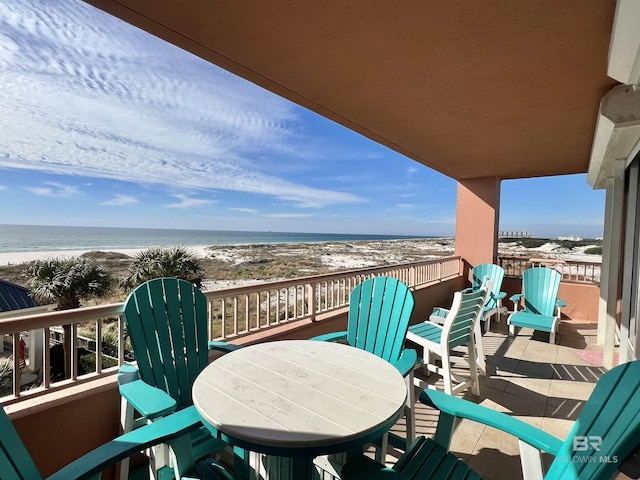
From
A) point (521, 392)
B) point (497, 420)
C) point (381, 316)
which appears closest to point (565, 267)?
point (521, 392)

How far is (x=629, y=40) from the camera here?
60.1 inches

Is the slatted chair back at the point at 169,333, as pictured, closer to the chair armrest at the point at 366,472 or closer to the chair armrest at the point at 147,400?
the chair armrest at the point at 147,400

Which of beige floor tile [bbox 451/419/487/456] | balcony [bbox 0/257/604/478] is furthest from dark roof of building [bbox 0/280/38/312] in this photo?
beige floor tile [bbox 451/419/487/456]

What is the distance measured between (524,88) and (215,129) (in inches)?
1016

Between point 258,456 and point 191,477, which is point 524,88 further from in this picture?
point 191,477

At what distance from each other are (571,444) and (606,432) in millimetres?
106

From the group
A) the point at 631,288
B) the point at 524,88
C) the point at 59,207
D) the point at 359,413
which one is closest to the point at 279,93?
the point at 524,88

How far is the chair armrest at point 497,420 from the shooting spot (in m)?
1.11

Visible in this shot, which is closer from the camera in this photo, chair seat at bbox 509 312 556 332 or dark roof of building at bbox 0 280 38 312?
chair seat at bbox 509 312 556 332

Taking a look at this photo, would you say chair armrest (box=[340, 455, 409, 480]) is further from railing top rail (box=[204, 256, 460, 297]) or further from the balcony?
railing top rail (box=[204, 256, 460, 297])

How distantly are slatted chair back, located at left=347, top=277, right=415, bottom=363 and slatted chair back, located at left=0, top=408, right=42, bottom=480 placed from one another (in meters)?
1.96

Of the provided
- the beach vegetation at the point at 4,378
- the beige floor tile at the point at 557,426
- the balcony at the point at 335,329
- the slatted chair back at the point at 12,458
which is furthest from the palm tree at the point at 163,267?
the slatted chair back at the point at 12,458

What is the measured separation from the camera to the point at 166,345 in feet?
6.32

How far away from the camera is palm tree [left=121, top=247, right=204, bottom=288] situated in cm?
954
